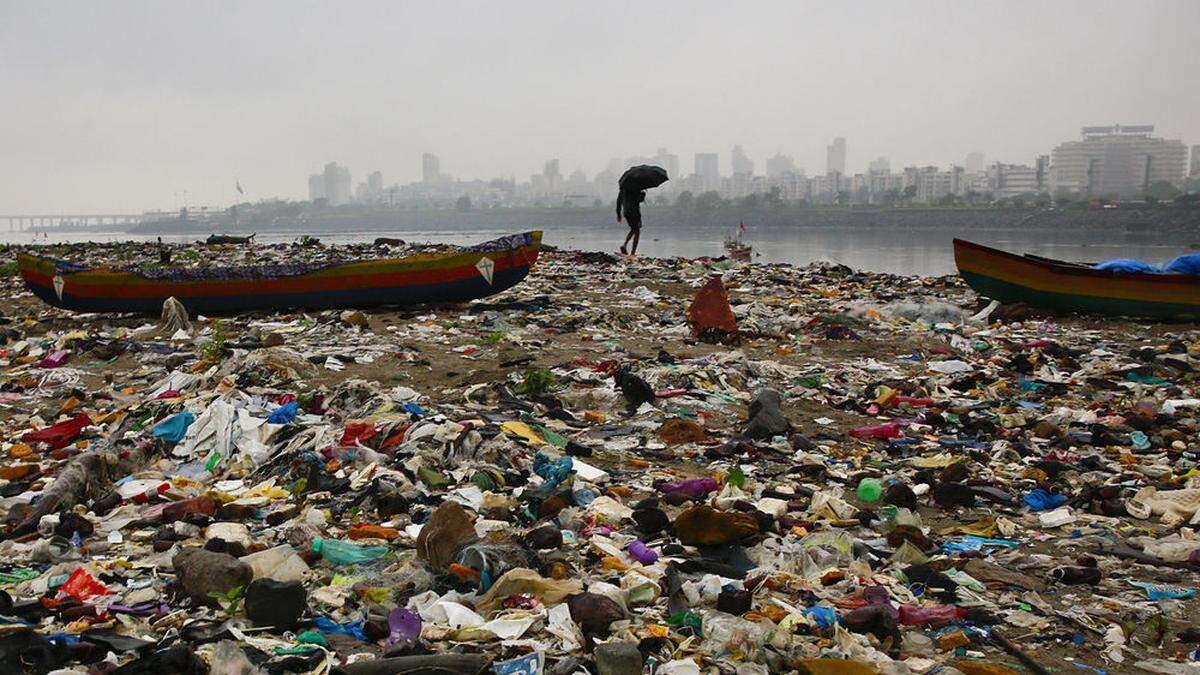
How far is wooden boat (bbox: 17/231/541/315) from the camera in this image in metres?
9.27

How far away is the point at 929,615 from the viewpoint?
8.99ft

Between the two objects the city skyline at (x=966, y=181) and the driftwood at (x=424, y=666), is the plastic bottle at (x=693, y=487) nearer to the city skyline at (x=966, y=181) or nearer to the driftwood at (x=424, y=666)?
the driftwood at (x=424, y=666)

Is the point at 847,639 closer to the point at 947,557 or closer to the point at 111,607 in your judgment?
Result: the point at 947,557

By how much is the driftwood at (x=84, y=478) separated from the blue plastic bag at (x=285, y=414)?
2.30ft

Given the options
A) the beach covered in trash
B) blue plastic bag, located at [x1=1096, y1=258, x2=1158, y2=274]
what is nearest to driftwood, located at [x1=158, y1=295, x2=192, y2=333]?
the beach covered in trash

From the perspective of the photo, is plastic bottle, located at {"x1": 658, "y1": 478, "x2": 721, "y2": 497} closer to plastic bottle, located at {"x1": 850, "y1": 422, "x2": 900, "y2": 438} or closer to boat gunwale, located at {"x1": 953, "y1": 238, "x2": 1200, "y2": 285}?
plastic bottle, located at {"x1": 850, "y1": 422, "x2": 900, "y2": 438}

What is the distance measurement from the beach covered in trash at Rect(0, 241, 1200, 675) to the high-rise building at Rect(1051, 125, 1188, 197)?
13946 cm

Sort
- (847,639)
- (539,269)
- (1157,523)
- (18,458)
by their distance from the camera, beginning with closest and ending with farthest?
(847,639)
(1157,523)
(18,458)
(539,269)

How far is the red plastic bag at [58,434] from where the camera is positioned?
5008mm

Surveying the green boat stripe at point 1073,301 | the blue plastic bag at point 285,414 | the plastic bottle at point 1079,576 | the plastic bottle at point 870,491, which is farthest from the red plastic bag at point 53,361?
the green boat stripe at point 1073,301

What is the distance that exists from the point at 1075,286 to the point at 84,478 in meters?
9.53

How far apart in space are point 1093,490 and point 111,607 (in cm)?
419

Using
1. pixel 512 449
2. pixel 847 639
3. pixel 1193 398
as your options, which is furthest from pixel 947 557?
pixel 1193 398

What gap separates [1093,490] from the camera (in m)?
4.00
